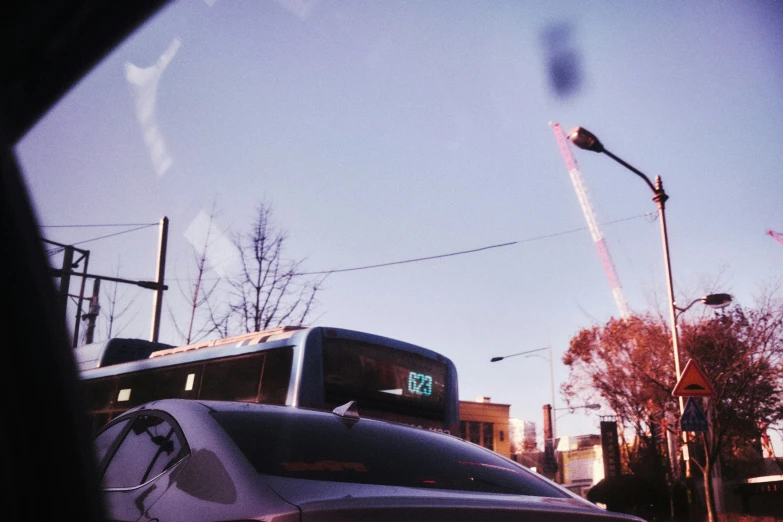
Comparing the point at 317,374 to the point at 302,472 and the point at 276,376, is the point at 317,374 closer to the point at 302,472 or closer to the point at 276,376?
the point at 276,376

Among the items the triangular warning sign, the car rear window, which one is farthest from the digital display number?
the car rear window

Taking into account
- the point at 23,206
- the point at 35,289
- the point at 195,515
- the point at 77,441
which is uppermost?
the point at 23,206

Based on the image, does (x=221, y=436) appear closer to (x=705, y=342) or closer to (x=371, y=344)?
(x=371, y=344)

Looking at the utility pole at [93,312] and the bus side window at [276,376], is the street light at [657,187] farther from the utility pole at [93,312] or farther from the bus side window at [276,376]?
the utility pole at [93,312]

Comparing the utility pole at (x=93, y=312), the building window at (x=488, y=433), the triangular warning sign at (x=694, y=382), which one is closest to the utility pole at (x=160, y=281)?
the utility pole at (x=93, y=312)

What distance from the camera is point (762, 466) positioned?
3706cm

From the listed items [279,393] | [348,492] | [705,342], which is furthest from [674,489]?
[348,492]

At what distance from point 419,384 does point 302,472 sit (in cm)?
863

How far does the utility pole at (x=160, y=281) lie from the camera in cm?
1892

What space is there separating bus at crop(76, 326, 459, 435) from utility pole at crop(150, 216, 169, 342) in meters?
6.38

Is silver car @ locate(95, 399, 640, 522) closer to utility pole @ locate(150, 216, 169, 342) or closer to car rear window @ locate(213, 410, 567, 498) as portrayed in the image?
car rear window @ locate(213, 410, 567, 498)

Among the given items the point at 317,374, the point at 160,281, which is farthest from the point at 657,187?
the point at 160,281

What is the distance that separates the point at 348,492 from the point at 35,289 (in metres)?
1.77

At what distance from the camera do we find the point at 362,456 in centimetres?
293
